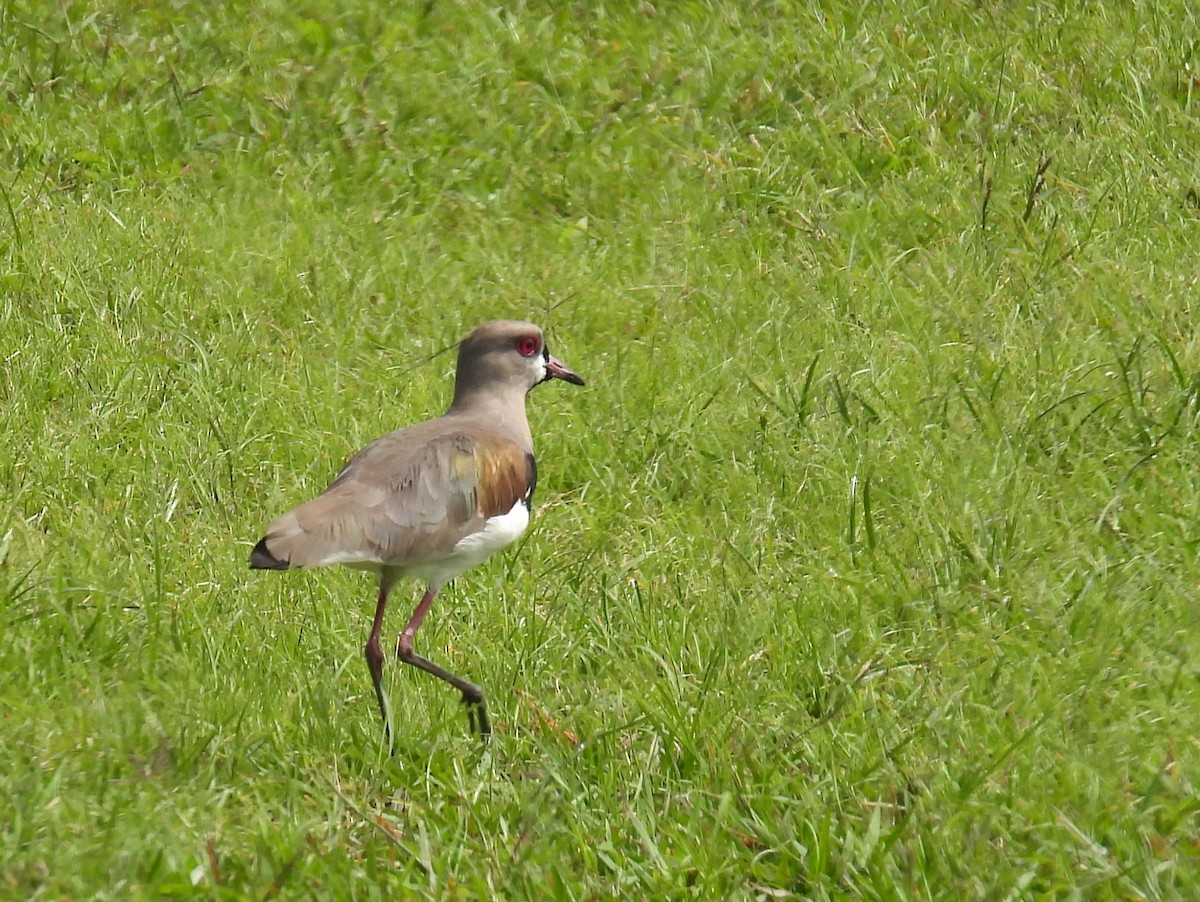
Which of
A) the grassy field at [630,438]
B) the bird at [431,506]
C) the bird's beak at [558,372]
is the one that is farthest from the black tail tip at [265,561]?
the bird's beak at [558,372]

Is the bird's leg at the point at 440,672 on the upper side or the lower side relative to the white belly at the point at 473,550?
lower

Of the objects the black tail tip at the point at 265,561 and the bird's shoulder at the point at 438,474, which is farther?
the bird's shoulder at the point at 438,474

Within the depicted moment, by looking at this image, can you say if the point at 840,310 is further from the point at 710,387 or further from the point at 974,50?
the point at 974,50

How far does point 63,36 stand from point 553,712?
654 cm

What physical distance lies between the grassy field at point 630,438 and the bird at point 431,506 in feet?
0.86

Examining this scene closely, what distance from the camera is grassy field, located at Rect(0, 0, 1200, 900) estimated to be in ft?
14.1

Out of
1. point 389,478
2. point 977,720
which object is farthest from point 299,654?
point 977,720

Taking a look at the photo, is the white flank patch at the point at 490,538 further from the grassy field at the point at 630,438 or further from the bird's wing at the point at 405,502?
the grassy field at the point at 630,438

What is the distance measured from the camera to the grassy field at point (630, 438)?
4.29 meters

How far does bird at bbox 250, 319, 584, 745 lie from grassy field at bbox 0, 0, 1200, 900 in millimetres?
263

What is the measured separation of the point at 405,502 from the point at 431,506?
0.09 m

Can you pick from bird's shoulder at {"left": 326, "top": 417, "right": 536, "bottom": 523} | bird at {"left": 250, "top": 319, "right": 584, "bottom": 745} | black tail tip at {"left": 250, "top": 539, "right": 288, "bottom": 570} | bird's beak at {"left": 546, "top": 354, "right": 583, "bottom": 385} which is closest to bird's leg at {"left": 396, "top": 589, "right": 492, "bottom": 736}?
bird at {"left": 250, "top": 319, "right": 584, "bottom": 745}

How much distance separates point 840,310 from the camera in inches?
307

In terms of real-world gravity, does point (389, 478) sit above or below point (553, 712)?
above
